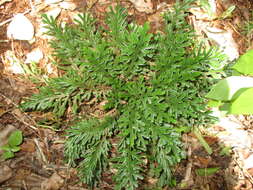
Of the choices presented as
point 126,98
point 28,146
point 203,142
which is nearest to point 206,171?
point 203,142

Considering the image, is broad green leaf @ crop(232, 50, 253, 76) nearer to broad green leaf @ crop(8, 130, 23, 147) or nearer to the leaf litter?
the leaf litter

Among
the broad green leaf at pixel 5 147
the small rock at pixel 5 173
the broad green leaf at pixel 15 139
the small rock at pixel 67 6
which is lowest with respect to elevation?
the small rock at pixel 5 173

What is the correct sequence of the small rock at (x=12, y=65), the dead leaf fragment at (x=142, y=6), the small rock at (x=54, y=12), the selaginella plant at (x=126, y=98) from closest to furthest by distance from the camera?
1. the selaginella plant at (x=126, y=98)
2. the small rock at (x=12, y=65)
3. the small rock at (x=54, y=12)
4. the dead leaf fragment at (x=142, y=6)

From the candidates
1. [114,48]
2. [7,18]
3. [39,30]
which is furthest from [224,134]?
[7,18]

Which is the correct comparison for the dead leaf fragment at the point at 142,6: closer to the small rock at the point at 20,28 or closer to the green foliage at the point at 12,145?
the small rock at the point at 20,28

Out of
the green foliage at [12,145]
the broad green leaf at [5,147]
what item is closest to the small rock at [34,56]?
the green foliage at [12,145]

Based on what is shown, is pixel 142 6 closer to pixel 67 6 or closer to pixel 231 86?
pixel 67 6
